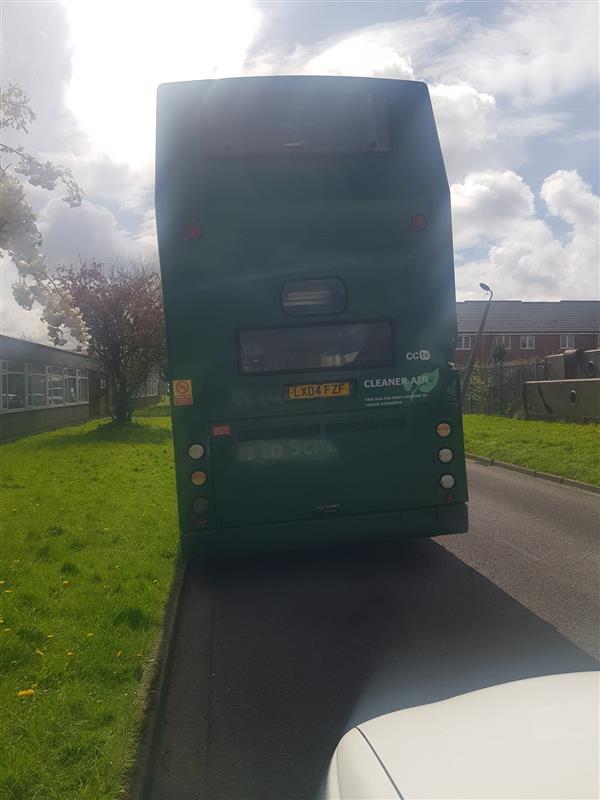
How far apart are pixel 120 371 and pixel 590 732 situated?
2744 cm

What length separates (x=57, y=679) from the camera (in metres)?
4.42

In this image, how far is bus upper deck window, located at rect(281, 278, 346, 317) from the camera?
6.39m

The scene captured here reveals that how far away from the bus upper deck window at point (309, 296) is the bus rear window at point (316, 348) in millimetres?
156

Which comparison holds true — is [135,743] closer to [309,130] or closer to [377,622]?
[377,622]

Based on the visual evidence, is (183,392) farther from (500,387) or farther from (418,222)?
(500,387)

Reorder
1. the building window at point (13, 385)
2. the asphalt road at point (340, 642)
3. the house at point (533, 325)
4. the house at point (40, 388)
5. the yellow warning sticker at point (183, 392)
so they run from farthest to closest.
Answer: the house at point (533, 325) → the house at point (40, 388) → the building window at point (13, 385) → the yellow warning sticker at point (183, 392) → the asphalt road at point (340, 642)

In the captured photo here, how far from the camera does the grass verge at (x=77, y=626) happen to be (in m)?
3.49

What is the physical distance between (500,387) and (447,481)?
20587mm

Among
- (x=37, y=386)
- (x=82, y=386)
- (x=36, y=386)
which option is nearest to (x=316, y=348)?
(x=36, y=386)

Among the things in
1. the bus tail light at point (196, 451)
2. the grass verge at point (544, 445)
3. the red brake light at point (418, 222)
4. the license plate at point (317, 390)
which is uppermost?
the red brake light at point (418, 222)

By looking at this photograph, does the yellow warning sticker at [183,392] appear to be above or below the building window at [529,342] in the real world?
below

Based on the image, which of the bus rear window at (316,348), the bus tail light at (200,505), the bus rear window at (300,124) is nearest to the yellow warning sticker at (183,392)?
the bus rear window at (316,348)

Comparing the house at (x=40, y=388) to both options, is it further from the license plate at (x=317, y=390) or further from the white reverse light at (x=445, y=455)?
the white reverse light at (x=445, y=455)

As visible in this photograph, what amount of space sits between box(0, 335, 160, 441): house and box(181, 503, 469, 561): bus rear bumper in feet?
61.7
